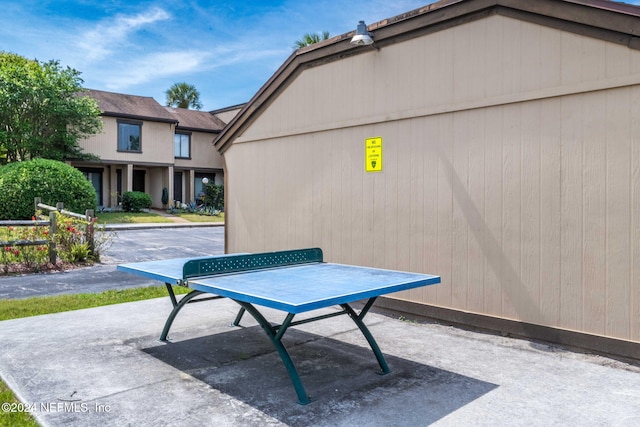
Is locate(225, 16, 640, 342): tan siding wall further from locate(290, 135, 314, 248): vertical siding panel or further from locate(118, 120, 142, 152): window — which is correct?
locate(118, 120, 142, 152): window

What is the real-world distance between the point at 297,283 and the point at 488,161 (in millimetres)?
2491

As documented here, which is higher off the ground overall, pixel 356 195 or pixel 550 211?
pixel 356 195

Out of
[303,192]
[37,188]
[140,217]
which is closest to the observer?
[303,192]

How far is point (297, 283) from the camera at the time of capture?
367 centimetres

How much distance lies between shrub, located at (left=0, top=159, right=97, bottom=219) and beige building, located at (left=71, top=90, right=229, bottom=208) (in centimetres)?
625

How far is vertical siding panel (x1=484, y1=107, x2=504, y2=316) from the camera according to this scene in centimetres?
491

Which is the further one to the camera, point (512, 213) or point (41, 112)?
point (41, 112)

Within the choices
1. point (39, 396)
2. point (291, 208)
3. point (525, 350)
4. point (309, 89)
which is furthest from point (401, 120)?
point (39, 396)

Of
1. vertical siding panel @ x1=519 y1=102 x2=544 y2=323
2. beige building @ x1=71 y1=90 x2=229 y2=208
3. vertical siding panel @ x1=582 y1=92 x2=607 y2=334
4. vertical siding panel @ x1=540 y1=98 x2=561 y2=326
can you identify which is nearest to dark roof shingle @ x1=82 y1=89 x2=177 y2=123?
beige building @ x1=71 y1=90 x2=229 y2=208

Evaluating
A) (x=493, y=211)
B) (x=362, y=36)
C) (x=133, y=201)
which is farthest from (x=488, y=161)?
(x=133, y=201)

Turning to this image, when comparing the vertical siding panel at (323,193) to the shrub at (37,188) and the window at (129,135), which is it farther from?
the window at (129,135)

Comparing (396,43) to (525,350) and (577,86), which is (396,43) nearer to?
(577,86)

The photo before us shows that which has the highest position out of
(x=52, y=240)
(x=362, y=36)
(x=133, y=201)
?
(x=362, y=36)

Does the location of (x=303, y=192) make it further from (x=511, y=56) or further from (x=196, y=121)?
(x=196, y=121)
